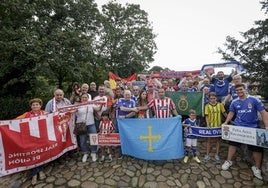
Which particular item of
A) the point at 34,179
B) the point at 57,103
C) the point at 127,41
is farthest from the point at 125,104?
the point at 127,41

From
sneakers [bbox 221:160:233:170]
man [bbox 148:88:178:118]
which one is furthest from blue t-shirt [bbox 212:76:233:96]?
sneakers [bbox 221:160:233:170]

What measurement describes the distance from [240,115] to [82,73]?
13613 millimetres

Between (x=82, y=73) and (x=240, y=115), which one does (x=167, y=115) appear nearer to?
(x=240, y=115)

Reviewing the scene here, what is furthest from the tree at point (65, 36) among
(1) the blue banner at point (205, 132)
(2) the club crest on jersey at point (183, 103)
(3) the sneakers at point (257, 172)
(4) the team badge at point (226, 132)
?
(3) the sneakers at point (257, 172)

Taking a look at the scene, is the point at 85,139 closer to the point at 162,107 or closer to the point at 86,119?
the point at 86,119

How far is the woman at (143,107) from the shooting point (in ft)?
19.9

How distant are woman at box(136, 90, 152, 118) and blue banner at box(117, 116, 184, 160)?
1.20ft

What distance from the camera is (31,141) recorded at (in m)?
5.19

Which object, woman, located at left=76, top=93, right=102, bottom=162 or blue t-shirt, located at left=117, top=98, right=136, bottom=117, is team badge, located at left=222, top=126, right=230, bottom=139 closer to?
blue t-shirt, located at left=117, top=98, right=136, bottom=117

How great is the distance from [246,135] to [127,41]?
24532 millimetres

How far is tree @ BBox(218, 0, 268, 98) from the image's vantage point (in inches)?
553

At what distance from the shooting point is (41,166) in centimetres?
555

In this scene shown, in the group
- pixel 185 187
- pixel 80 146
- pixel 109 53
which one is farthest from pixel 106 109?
pixel 109 53

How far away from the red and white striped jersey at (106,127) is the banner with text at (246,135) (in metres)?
3.02
